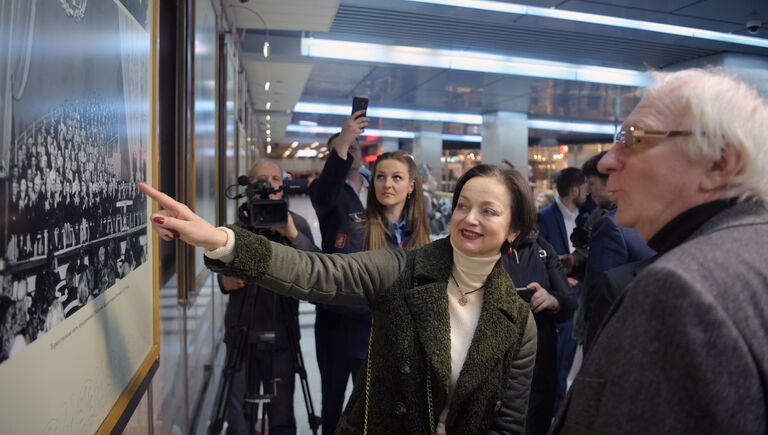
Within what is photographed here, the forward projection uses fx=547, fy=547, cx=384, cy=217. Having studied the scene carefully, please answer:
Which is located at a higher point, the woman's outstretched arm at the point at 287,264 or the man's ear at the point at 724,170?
the man's ear at the point at 724,170

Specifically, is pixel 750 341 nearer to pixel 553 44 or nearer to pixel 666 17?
pixel 666 17

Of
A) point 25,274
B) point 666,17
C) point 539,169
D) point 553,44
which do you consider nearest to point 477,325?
point 25,274

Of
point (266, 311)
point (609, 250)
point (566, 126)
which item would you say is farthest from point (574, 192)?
point (566, 126)

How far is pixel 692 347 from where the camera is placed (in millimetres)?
688

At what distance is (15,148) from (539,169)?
2729 centimetres

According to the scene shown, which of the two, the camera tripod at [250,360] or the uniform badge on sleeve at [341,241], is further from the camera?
the uniform badge on sleeve at [341,241]

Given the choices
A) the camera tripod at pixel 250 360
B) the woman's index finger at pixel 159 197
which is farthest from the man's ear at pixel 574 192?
the woman's index finger at pixel 159 197

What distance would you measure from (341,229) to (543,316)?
103 cm

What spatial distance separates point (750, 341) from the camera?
69 cm

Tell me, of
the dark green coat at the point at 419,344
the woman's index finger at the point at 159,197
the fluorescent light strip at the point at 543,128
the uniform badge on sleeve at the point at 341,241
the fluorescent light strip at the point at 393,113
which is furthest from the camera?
the fluorescent light strip at the point at 543,128

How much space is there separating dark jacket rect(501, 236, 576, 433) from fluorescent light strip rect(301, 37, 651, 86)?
5533mm

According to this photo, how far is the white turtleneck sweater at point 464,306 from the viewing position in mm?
1475

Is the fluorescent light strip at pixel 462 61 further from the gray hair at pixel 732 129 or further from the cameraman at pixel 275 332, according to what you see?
the gray hair at pixel 732 129

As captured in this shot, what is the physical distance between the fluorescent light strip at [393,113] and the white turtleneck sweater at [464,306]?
486 inches
